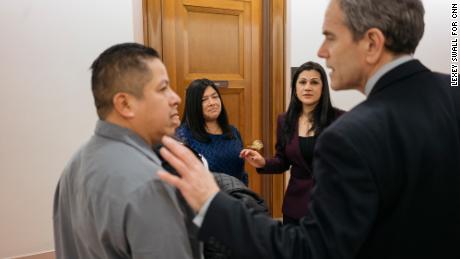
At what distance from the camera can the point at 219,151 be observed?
7.72 ft

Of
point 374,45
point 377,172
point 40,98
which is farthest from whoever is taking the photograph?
point 40,98

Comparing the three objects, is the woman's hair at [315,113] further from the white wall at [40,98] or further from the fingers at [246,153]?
the white wall at [40,98]

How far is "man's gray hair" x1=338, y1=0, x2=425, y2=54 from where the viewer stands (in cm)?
84

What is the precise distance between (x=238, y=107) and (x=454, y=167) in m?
2.55

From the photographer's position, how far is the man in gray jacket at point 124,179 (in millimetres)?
812

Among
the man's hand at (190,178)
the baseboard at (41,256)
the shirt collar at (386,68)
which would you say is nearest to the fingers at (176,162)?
the man's hand at (190,178)

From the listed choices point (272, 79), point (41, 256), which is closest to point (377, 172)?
point (41, 256)

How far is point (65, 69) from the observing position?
8.45 feet

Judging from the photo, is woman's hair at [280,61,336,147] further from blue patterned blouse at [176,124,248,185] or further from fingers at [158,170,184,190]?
fingers at [158,170,184,190]

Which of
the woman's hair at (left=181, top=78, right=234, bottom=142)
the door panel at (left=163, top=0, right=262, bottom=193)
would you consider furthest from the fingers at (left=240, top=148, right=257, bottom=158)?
the door panel at (left=163, top=0, right=262, bottom=193)

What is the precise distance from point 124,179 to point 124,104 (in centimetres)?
20

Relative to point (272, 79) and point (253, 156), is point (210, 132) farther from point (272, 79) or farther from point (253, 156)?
point (272, 79)

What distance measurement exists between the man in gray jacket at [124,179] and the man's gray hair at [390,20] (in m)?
0.47

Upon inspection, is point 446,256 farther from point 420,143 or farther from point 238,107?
point 238,107
